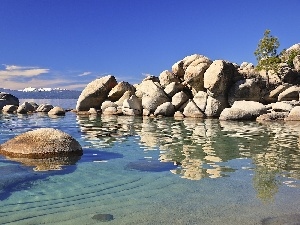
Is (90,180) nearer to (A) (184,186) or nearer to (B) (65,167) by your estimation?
(B) (65,167)

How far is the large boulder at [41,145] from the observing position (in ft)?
41.4

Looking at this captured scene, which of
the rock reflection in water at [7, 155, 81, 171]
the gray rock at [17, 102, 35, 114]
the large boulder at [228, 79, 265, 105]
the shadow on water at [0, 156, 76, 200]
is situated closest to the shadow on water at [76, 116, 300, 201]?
the rock reflection in water at [7, 155, 81, 171]

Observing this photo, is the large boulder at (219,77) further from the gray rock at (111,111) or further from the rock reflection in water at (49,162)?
the rock reflection in water at (49,162)

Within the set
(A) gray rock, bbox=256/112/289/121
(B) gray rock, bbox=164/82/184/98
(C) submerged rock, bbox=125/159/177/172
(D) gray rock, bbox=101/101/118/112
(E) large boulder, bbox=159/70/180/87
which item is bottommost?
(C) submerged rock, bbox=125/159/177/172

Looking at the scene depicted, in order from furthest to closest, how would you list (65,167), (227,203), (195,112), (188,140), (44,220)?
(195,112), (188,140), (65,167), (227,203), (44,220)

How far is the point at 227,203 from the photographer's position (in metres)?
7.70


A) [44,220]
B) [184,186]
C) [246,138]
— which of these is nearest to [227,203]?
[184,186]

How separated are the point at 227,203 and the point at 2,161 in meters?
8.07

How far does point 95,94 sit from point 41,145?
34226 millimetres

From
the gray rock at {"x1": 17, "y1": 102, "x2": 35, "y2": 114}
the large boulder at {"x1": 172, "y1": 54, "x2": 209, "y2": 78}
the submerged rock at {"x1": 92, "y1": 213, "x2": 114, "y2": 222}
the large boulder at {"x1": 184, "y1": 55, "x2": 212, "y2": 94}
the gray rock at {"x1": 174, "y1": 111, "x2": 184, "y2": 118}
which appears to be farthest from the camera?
the gray rock at {"x1": 17, "y1": 102, "x2": 35, "y2": 114}

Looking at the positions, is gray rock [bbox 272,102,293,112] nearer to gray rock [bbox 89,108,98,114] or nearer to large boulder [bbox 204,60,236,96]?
large boulder [bbox 204,60,236,96]

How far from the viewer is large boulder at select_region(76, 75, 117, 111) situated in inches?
1839

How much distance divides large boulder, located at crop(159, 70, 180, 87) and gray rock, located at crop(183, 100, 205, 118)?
6388mm

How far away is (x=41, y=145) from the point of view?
12.8 m
